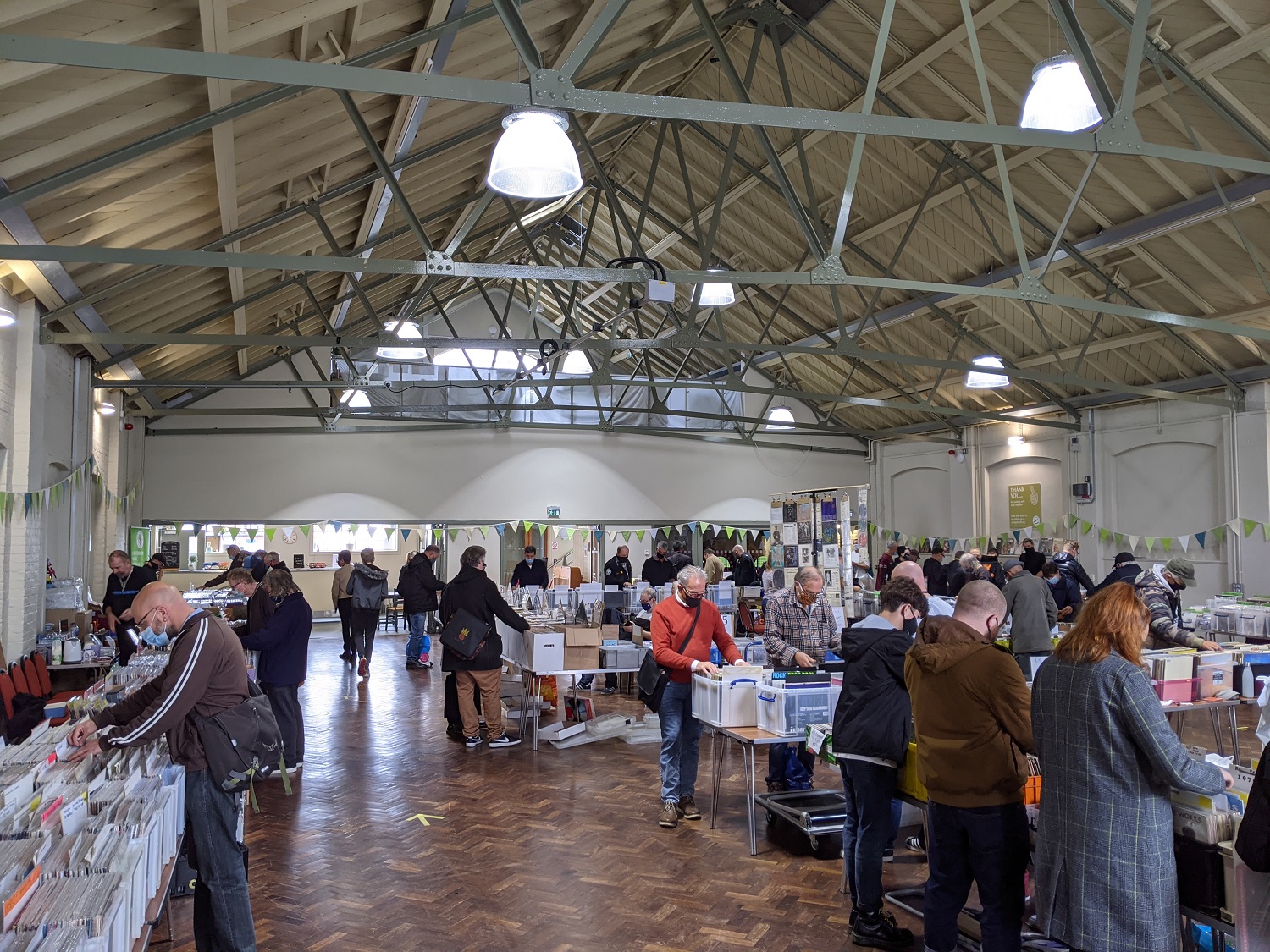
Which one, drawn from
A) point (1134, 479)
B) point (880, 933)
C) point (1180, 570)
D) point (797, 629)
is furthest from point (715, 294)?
point (1134, 479)

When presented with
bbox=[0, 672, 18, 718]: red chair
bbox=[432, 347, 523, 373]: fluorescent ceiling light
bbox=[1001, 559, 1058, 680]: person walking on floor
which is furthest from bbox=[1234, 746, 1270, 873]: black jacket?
bbox=[432, 347, 523, 373]: fluorescent ceiling light

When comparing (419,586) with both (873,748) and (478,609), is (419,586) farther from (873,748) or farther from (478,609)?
(873,748)

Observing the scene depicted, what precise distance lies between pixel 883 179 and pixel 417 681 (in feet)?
26.6

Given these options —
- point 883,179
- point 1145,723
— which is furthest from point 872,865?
point 883,179

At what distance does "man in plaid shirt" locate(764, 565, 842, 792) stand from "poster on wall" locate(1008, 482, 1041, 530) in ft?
37.3

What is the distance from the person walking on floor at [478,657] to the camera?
283 inches

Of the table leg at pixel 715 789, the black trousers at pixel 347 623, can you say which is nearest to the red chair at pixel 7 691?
the table leg at pixel 715 789

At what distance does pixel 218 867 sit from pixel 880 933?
101 inches

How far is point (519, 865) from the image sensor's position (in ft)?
15.5

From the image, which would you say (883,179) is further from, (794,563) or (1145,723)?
(1145,723)

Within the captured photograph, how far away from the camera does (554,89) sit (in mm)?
4309

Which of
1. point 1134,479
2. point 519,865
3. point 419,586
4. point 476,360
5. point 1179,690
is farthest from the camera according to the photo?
point 476,360

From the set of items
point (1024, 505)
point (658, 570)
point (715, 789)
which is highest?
point (1024, 505)

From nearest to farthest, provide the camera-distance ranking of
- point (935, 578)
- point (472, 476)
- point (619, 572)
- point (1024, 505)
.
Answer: point (619, 572) → point (935, 578) → point (1024, 505) → point (472, 476)
